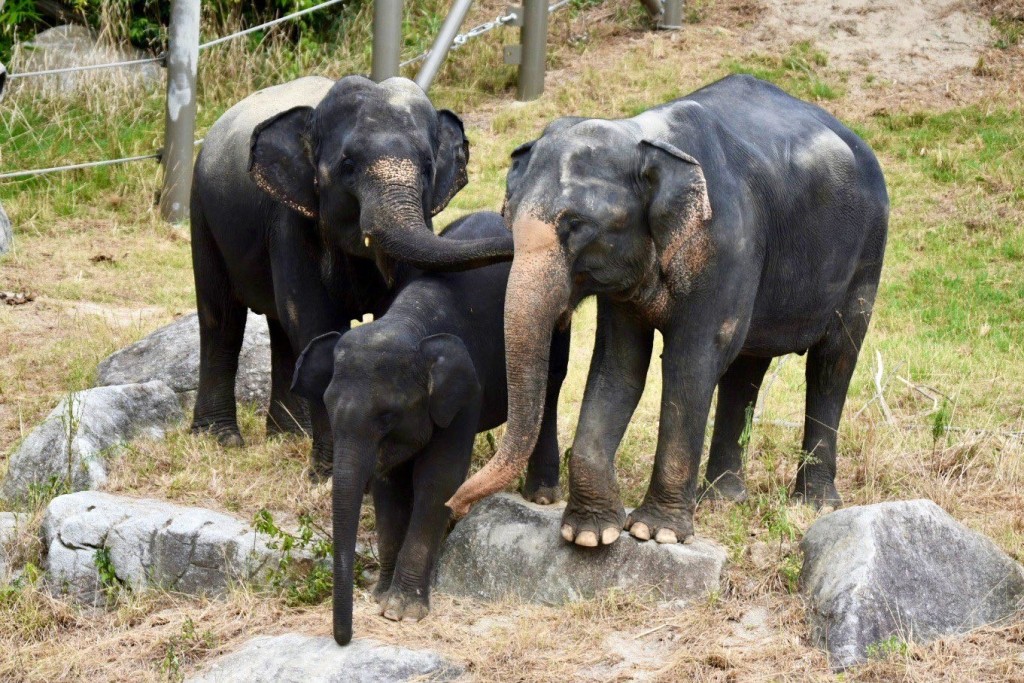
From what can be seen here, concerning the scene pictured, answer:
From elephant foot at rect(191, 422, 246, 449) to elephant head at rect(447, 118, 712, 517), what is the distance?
2408 mm

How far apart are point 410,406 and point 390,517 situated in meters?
0.62

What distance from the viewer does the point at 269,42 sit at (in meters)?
13.4

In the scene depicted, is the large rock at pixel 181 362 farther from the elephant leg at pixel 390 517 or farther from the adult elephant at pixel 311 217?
the elephant leg at pixel 390 517

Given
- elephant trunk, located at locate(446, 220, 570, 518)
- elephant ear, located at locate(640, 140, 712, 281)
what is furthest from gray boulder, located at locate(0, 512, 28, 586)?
elephant ear, located at locate(640, 140, 712, 281)

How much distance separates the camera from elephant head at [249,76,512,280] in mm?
5600

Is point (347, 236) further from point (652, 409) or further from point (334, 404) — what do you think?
point (652, 409)

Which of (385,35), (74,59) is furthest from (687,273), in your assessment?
(74,59)

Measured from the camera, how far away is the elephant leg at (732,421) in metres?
6.16

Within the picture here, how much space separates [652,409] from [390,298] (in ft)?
6.88

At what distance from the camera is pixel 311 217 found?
20.2 feet

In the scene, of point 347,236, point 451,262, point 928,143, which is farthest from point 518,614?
point 928,143

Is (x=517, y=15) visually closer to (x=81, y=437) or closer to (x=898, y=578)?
(x=81, y=437)

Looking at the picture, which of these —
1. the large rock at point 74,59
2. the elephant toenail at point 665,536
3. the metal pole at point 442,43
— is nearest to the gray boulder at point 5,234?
the large rock at point 74,59

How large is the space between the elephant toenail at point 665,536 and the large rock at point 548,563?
2 centimetres
